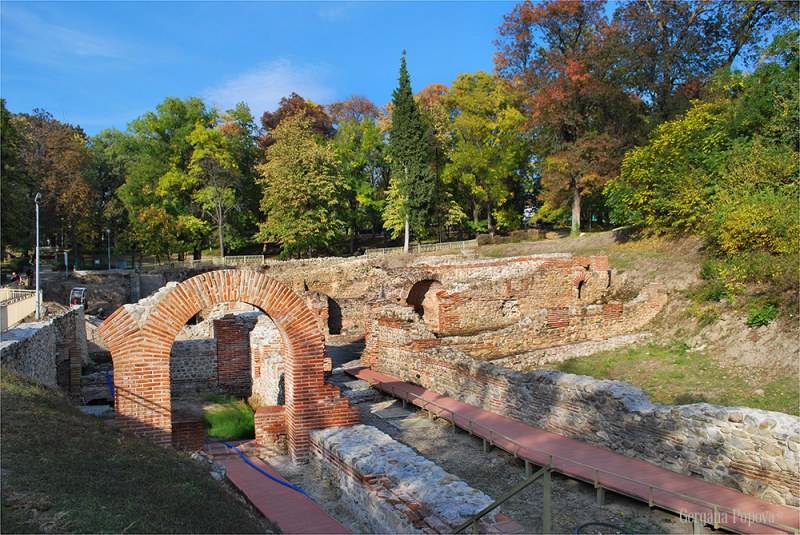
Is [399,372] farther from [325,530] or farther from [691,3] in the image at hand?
[691,3]

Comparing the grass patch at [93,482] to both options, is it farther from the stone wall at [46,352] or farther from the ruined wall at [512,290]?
the ruined wall at [512,290]

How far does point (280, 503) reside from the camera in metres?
6.98

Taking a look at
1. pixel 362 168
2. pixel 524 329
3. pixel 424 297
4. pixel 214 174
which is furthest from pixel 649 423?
pixel 362 168

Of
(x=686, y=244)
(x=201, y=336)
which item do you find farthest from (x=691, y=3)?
(x=201, y=336)

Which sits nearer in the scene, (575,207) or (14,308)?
(14,308)

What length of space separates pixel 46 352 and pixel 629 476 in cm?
1205

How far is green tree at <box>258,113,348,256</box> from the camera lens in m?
38.2

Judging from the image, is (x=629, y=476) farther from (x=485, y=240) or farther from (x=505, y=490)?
(x=485, y=240)

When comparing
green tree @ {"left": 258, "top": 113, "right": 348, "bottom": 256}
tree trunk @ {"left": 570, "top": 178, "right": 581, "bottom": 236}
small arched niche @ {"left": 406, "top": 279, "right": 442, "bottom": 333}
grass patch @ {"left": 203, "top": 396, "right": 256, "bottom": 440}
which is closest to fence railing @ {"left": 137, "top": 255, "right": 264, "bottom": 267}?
green tree @ {"left": 258, "top": 113, "right": 348, "bottom": 256}

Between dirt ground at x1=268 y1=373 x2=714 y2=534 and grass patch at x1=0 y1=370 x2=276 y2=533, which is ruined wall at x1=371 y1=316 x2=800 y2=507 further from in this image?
grass patch at x1=0 y1=370 x2=276 y2=533

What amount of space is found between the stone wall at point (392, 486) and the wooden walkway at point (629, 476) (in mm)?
1768

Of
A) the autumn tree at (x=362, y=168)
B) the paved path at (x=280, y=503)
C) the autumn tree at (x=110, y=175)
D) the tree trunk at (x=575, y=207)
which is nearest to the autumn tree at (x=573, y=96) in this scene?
the tree trunk at (x=575, y=207)

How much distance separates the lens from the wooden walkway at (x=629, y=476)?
5.85m

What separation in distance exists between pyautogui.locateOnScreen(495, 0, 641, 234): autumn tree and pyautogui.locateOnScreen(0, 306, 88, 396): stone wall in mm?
26739
